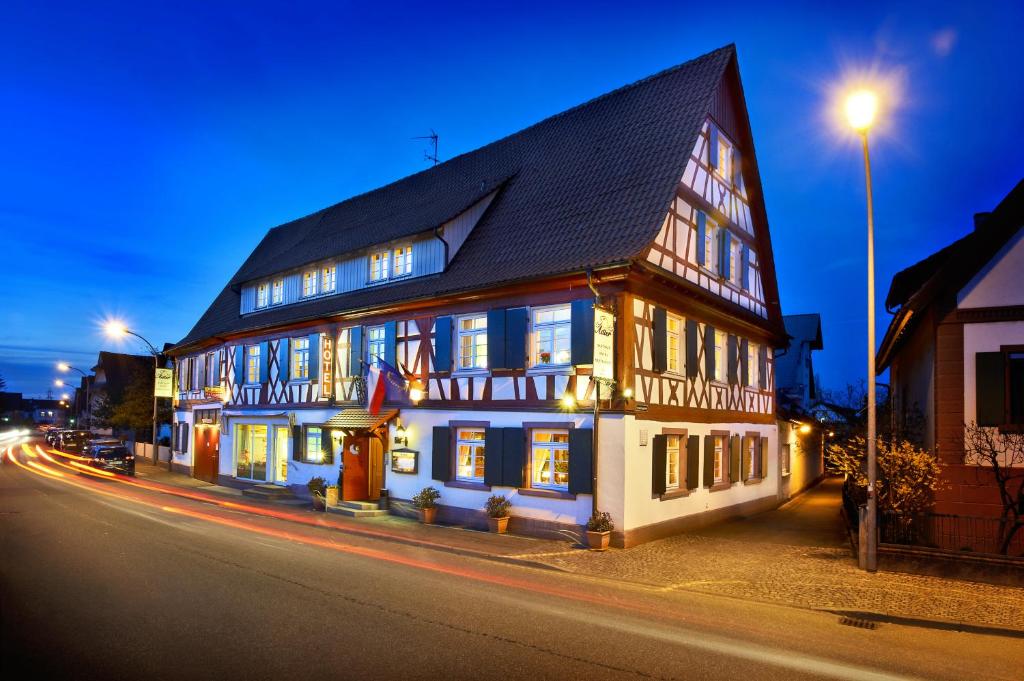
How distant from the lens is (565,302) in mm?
16969

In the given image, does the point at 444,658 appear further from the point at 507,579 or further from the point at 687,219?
the point at 687,219

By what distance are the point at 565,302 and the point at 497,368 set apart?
256cm

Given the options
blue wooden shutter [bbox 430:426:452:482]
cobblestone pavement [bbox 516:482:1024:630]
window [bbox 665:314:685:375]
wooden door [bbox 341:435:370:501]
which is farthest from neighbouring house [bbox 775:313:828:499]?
wooden door [bbox 341:435:370:501]

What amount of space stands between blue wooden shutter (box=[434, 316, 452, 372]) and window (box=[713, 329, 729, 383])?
25.5ft

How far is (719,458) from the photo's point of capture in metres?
21.1

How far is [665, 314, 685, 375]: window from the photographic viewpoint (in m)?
18.3

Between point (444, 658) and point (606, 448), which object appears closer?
point (444, 658)

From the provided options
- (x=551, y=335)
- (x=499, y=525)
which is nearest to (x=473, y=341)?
(x=551, y=335)

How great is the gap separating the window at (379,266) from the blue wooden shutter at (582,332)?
354 inches

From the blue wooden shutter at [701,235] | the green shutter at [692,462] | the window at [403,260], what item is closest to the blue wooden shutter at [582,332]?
the green shutter at [692,462]

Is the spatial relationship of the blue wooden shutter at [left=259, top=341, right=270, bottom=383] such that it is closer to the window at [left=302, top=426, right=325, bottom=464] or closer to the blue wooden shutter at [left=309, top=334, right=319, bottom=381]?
the blue wooden shutter at [left=309, top=334, right=319, bottom=381]

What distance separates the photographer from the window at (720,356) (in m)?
20.9

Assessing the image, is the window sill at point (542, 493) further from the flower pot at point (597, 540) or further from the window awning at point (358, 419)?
the window awning at point (358, 419)

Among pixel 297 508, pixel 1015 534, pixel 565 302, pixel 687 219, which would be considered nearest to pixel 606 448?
pixel 565 302
